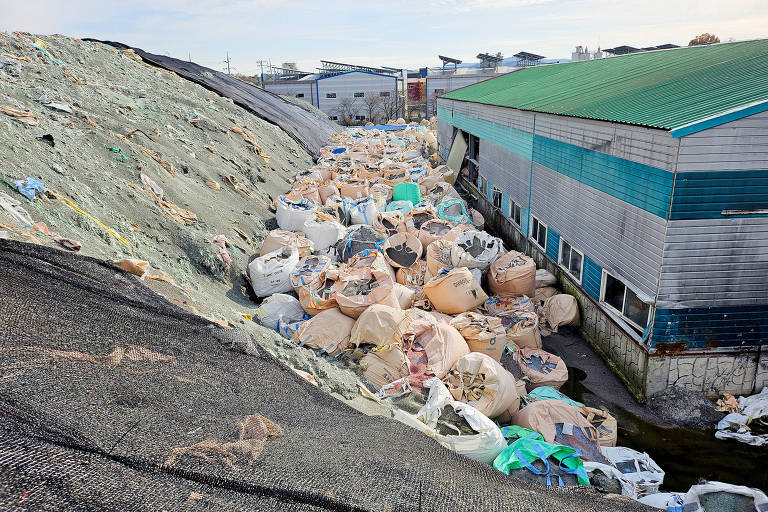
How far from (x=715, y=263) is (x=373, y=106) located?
36011 mm

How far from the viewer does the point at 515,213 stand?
10805 millimetres

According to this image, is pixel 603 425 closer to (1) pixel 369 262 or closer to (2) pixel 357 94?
(1) pixel 369 262

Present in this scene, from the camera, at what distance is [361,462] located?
8.30ft

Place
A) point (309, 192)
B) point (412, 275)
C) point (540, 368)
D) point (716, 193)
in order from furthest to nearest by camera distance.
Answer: point (309, 192) → point (412, 275) → point (540, 368) → point (716, 193)

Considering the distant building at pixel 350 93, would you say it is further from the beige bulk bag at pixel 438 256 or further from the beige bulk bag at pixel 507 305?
the beige bulk bag at pixel 507 305

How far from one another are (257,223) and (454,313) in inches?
192

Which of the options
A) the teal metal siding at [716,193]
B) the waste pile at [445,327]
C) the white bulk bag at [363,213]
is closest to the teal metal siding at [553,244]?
the waste pile at [445,327]

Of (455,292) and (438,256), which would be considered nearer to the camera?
(455,292)

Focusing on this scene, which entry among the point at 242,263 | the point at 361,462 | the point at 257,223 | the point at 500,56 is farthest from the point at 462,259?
the point at 500,56

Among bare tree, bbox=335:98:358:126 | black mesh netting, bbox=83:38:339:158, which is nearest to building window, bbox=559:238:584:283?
black mesh netting, bbox=83:38:339:158

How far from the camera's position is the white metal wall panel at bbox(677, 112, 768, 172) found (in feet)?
15.1

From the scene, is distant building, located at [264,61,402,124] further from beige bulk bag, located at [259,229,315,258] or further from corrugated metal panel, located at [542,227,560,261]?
beige bulk bag, located at [259,229,315,258]

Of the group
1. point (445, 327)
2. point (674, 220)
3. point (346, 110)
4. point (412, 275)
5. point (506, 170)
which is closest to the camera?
point (674, 220)

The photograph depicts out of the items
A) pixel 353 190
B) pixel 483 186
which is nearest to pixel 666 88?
pixel 353 190
